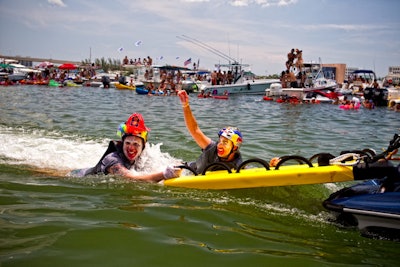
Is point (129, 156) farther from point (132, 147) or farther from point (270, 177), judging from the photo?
point (270, 177)

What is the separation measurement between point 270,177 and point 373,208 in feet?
3.97

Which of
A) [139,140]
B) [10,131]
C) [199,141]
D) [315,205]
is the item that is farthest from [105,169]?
[10,131]

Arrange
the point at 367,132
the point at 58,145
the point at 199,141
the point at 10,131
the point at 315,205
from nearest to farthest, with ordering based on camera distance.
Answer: the point at 315,205 → the point at 199,141 → the point at 58,145 → the point at 10,131 → the point at 367,132

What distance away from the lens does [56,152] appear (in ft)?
27.2

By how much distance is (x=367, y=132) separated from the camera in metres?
12.8

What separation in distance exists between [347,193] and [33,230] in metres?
3.32

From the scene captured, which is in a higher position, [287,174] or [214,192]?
[287,174]

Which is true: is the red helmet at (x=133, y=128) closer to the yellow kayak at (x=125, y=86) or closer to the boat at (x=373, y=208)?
the boat at (x=373, y=208)

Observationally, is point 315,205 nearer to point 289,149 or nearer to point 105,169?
point 105,169

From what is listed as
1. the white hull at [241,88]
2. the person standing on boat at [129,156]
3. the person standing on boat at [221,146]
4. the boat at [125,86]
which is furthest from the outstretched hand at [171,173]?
the boat at [125,86]

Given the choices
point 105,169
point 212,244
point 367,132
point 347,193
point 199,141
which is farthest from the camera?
point 367,132

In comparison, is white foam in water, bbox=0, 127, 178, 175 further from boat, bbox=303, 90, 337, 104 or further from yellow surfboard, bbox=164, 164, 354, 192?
boat, bbox=303, 90, 337, 104

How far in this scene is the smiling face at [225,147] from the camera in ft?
17.9

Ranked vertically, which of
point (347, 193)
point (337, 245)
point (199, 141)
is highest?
point (199, 141)
